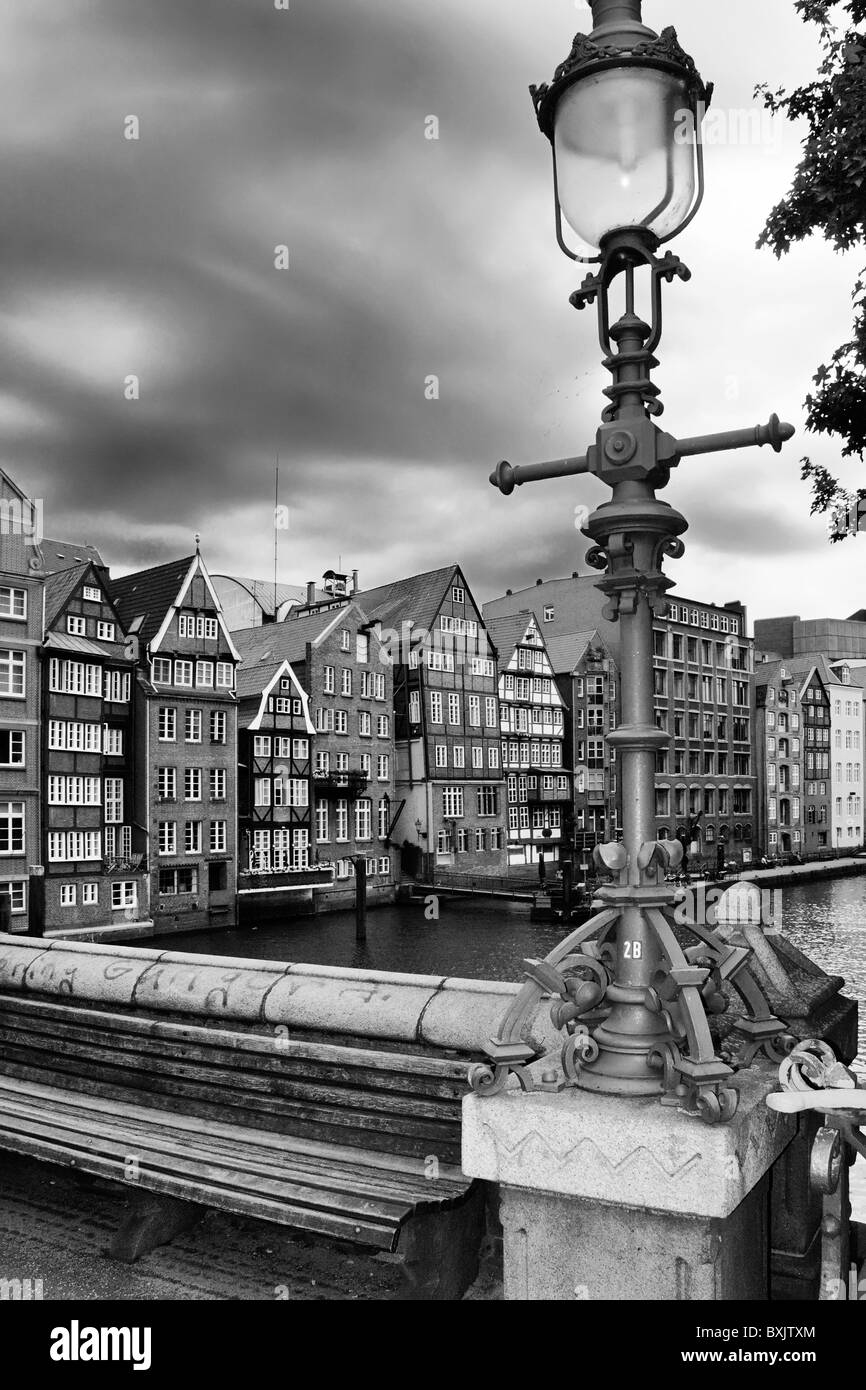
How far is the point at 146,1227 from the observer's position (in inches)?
205

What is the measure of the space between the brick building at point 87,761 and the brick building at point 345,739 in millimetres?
9447

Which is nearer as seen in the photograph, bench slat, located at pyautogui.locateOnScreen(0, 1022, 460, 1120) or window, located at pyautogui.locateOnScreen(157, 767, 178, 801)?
bench slat, located at pyautogui.locateOnScreen(0, 1022, 460, 1120)

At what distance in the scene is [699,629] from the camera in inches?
2746

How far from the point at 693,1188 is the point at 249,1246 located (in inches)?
135

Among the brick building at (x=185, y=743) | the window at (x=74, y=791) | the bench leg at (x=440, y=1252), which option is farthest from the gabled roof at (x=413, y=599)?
the bench leg at (x=440, y=1252)

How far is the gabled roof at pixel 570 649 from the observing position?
61469mm

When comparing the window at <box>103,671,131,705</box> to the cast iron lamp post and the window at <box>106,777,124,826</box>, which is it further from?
the cast iron lamp post

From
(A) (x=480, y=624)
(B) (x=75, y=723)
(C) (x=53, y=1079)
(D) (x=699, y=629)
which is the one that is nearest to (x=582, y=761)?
(A) (x=480, y=624)

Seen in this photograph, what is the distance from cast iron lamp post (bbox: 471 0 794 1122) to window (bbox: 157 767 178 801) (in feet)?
128

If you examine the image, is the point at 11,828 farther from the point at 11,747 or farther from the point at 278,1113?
the point at 278,1113

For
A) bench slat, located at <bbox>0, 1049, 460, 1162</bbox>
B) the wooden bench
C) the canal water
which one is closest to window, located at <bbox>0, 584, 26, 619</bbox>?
the canal water

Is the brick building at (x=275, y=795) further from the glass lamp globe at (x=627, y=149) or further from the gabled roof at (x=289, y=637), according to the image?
the glass lamp globe at (x=627, y=149)

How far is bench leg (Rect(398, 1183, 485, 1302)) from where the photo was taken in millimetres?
4281

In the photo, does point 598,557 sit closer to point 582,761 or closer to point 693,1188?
point 693,1188
